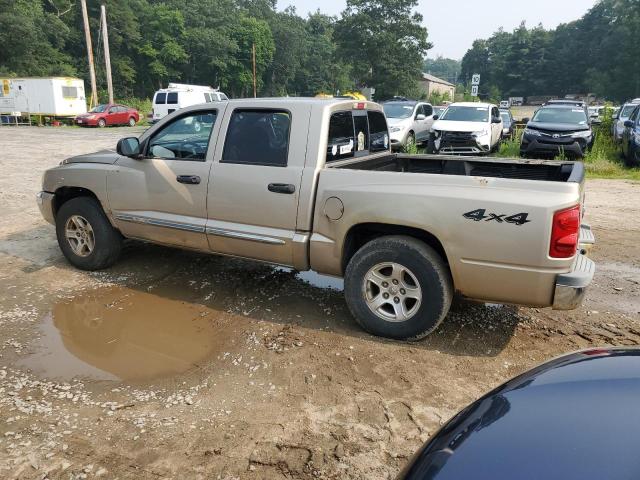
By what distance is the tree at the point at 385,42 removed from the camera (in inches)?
2297

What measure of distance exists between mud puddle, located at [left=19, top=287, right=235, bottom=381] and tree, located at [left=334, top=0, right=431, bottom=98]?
57835 millimetres

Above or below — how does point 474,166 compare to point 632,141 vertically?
above

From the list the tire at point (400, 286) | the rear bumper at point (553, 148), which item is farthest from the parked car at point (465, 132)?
the tire at point (400, 286)

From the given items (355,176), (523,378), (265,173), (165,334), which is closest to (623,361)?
(523,378)

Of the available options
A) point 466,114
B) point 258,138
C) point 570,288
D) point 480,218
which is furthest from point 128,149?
point 466,114

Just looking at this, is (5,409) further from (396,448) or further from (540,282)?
(540,282)

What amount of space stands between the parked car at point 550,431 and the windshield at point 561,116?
1459 centimetres

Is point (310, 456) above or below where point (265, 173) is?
below

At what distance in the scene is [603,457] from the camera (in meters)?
1.44

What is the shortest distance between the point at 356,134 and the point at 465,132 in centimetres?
1038

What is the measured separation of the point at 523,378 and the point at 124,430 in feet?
7.33

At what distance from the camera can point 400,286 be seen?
3.95m

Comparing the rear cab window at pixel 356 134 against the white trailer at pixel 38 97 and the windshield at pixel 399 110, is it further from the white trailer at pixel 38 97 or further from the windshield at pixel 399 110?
the white trailer at pixel 38 97

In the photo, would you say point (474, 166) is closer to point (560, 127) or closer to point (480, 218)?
point (480, 218)
